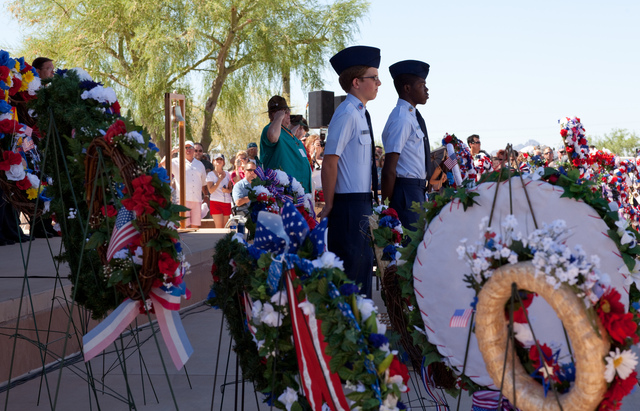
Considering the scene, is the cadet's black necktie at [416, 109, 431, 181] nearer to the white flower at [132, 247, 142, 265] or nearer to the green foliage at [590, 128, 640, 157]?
the white flower at [132, 247, 142, 265]

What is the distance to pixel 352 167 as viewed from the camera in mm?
4871

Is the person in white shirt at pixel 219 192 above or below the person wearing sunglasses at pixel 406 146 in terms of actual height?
below

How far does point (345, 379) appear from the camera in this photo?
222 centimetres

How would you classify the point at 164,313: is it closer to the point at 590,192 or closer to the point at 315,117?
the point at 590,192

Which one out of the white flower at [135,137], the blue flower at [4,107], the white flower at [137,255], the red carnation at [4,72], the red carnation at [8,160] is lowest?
the white flower at [137,255]

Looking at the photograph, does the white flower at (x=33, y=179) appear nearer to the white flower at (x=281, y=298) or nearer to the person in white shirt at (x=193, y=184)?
the white flower at (x=281, y=298)

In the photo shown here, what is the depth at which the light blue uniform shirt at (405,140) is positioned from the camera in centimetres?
527

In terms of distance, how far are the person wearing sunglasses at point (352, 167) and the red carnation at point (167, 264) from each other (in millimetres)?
1895

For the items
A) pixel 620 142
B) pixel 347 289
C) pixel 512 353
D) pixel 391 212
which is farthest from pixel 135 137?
pixel 620 142

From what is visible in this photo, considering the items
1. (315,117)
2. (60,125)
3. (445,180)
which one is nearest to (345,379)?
(60,125)

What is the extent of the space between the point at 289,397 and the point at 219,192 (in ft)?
33.6

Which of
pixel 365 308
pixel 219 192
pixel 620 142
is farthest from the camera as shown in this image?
pixel 620 142

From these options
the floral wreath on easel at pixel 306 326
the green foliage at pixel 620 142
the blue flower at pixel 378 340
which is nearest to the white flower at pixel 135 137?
the floral wreath on easel at pixel 306 326

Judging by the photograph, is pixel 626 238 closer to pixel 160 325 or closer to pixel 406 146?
pixel 160 325
